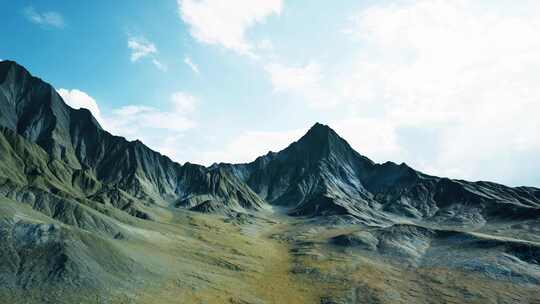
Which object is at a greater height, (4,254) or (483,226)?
(483,226)

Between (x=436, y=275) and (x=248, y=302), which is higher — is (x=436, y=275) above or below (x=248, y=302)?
above

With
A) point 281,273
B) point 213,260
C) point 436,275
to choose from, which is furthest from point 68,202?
point 436,275

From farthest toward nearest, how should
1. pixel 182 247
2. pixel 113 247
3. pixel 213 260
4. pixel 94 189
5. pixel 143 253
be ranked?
pixel 94 189
pixel 182 247
pixel 213 260
pixel 143 253
pixel 113 247

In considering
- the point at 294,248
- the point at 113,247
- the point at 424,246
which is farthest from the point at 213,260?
the point at 424,246

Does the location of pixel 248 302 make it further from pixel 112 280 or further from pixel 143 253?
pixel 143 253

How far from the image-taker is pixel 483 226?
16925 centimetres

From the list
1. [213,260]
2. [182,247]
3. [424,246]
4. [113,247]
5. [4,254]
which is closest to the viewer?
[4,254]

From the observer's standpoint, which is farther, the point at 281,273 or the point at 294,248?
the point at 294,248

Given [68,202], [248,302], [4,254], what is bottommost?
[248,302]

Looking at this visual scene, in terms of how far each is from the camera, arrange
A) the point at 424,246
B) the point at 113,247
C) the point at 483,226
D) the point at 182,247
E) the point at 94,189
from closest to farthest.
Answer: the point at 113,247 → the point at 182,247 → the point at 424,246 → the point at 483,226 → the point at 94,189

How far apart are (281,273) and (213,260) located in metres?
16.8

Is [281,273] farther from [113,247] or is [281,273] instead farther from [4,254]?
[4,254]

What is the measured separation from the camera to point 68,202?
103m

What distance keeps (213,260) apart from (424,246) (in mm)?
69652
